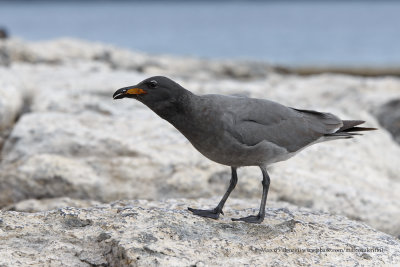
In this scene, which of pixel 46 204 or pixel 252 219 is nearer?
pixel 252 219

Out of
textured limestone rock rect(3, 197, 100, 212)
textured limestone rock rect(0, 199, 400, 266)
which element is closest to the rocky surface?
textured limestone rock rect(3, 197, 100, 212)

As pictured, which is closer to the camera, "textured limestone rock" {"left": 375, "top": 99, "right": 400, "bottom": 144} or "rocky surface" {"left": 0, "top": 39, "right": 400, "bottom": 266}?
"rocky surface" {"left": 0, "top": 39, "right": 400, "bottom": 266}

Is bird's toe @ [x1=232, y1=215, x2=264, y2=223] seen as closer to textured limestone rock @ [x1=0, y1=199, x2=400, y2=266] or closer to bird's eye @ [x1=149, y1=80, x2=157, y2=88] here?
textured limestone rock @ [x1=0, y1=199, x2=400, y2=266]

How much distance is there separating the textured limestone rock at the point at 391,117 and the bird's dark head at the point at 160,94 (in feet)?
22.4

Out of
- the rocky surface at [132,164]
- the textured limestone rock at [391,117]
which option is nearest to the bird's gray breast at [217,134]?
the rocky surface at [132,164]

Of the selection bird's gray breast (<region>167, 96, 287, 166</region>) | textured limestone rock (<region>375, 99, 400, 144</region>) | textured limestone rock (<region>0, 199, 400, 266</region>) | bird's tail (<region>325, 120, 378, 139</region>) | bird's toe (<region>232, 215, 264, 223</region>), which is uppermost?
textured limestone rock (<region>375, 99, 400, 144</region>)

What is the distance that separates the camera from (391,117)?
36.7 feet

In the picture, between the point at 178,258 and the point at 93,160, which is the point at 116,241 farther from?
the point at 93,160

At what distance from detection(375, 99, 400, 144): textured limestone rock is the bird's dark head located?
6.82 m

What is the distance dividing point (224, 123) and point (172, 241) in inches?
51.7

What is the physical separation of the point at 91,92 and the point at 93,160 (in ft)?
7.59

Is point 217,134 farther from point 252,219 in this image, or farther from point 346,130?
point 346,130

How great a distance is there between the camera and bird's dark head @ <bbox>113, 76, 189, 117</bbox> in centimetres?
547

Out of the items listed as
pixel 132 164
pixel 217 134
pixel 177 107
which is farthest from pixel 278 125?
pixel 132 164
